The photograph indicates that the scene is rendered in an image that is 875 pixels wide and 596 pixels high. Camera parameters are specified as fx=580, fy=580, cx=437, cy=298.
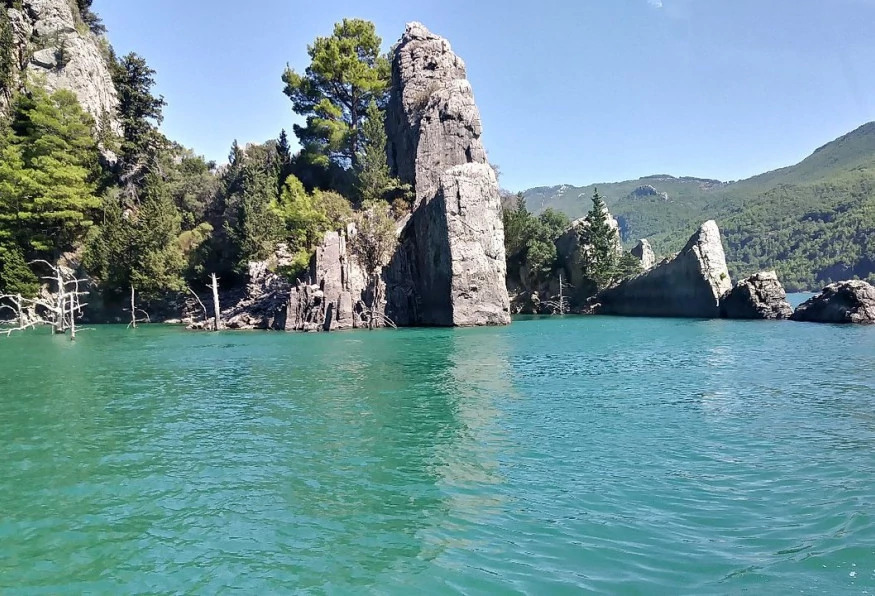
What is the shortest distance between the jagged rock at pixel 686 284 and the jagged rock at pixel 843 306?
7413mm

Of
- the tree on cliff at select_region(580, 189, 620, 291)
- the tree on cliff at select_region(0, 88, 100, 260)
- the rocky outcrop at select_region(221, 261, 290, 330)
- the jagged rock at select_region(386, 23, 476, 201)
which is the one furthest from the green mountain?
the tree on cliff at select_region(0, 88, 100, 260)

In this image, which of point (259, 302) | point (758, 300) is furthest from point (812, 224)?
point (259, 302)

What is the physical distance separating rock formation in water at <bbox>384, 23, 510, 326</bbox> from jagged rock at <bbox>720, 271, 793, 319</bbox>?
821 inches

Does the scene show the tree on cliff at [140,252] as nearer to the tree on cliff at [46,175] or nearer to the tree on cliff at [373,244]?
the tree on cliff at [46,175]

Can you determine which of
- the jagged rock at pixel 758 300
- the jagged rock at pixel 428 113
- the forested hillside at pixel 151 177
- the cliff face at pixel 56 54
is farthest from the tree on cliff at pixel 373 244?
the cliff face at pixel 56 54

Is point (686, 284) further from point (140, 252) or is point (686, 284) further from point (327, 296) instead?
point (140, 252)

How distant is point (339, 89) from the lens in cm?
6688

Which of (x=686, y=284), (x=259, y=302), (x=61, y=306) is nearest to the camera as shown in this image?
(x=61, y=306)

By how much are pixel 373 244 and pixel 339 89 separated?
24841 millimetres

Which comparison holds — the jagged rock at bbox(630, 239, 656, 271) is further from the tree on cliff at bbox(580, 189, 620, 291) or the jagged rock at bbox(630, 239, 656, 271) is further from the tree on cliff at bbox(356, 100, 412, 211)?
the tree on cliff at bbox(356, 100, 412, 211)

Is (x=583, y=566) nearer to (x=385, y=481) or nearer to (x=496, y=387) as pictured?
(x=385, y=481)

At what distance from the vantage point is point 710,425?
47.0ft

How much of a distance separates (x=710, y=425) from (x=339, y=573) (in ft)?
35.0

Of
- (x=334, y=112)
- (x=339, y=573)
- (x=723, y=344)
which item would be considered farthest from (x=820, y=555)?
(x=334, y=112)
